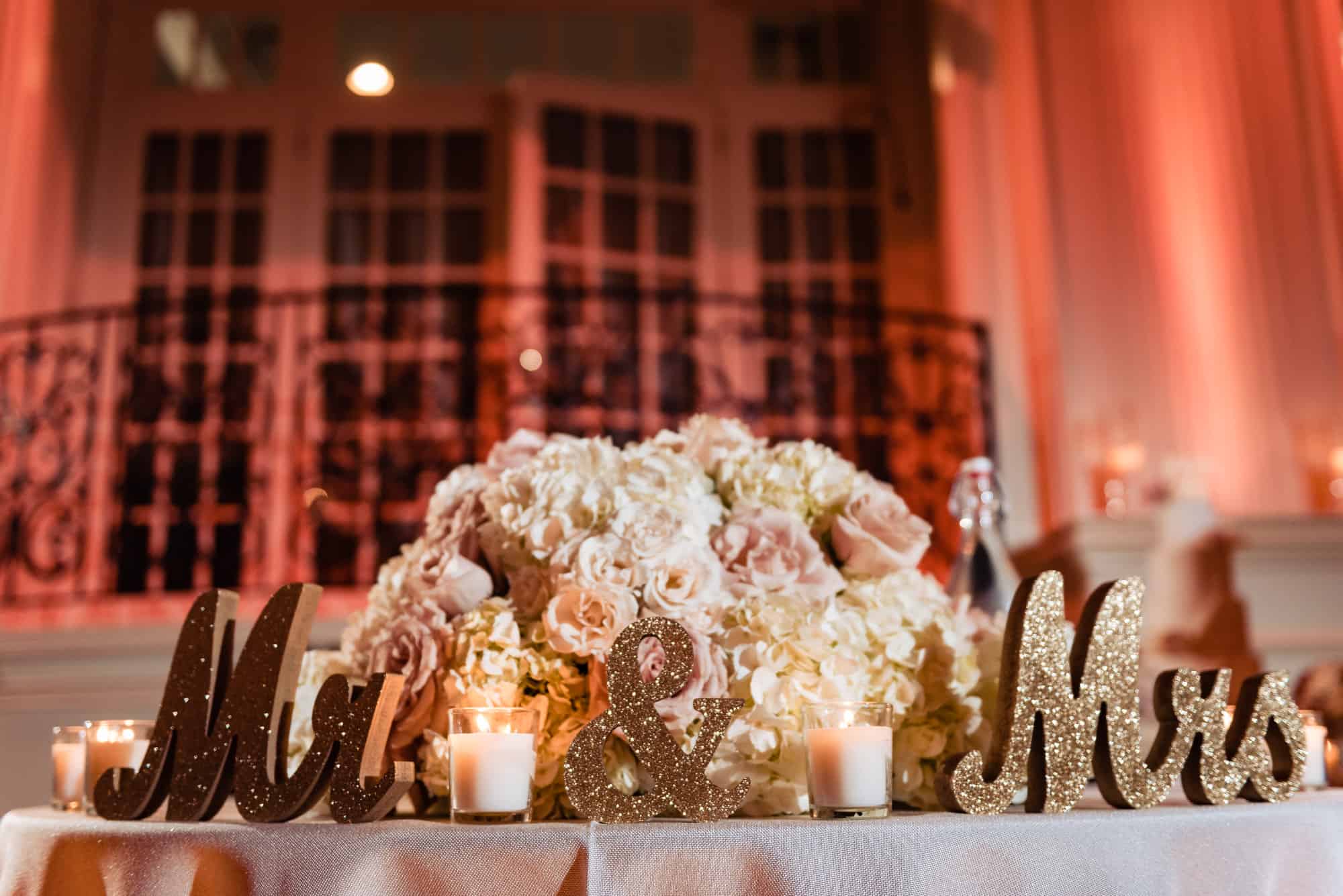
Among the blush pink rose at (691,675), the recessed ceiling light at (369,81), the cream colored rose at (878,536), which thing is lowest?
the blush pink rose at (691,675)

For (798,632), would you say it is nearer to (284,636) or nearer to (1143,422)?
(284,636)

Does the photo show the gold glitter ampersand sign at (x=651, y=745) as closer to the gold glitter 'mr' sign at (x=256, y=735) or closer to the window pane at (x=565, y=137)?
the gold glitter 'mr' sign at (x=256, y=735)

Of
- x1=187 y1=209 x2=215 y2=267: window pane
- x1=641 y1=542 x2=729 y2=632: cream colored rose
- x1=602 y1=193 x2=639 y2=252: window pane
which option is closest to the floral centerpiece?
x1=641 y1=542 x2=729 y2=632: cream colored rose

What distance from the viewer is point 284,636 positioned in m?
1.36

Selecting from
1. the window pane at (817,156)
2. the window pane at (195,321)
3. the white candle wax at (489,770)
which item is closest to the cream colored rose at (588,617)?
the white candle wax at (489,770)

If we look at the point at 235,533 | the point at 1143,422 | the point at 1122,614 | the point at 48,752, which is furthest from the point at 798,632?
the point at 235,533

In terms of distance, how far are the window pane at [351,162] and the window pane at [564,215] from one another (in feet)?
3.59

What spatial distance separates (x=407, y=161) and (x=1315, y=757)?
688cm

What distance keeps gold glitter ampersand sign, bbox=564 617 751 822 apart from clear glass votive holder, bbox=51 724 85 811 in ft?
2.18

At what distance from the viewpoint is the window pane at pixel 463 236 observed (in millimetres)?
7691

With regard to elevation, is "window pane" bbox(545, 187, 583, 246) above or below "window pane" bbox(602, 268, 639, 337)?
above

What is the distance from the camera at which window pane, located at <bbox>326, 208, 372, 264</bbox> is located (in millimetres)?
7656

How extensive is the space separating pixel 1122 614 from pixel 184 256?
7070 millimetres

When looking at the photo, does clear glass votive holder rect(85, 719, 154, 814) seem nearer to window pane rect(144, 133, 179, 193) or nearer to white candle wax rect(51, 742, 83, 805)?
white candle wax rect(51, 742, 83, 805)
